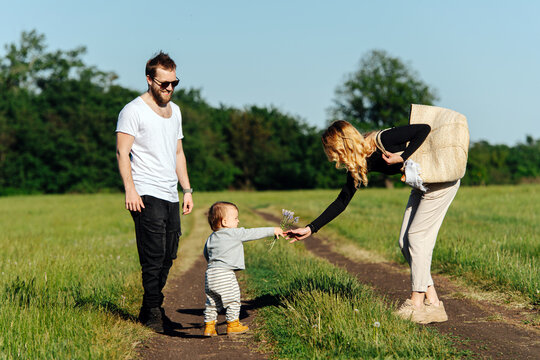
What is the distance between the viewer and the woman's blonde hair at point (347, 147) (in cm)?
495

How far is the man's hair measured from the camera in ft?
16.9

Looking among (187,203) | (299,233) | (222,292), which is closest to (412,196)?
(299,233)

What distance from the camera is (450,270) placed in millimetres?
7918

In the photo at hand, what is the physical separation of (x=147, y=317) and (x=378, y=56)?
69.6m

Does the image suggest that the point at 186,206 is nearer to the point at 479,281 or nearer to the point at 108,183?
the point at 479,281

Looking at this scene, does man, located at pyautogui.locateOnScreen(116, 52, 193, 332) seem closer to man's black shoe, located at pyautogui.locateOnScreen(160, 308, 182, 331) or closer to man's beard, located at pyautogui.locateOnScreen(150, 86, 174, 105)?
man's beard, located at pyautogui.locateOnScreen(150, 86, 174, 105)

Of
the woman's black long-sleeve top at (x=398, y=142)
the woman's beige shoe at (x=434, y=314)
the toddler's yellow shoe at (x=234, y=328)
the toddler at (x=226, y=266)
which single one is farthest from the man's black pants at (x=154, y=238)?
the woman's beige shoe at (x=434, y=314)

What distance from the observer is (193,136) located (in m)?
66.5

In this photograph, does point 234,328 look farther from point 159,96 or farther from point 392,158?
point 159,96

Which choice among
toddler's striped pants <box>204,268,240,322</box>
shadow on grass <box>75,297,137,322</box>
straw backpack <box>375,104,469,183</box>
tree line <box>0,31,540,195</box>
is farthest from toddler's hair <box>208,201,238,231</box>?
tree line <box>0,31,540,195</box>

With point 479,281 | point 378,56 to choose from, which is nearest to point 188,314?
point 479,281

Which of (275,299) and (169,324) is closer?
(169,324)

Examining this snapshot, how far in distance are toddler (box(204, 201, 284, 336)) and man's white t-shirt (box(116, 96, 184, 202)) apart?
62 cm

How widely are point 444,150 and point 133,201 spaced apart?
3047mm
